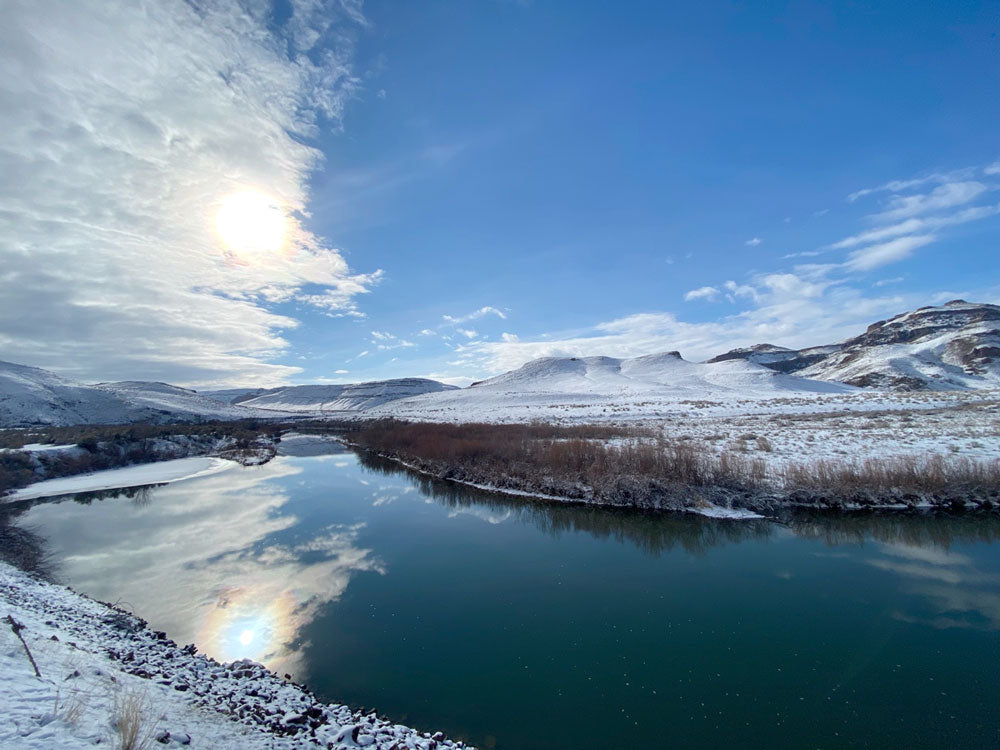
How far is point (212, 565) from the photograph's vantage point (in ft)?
39.5

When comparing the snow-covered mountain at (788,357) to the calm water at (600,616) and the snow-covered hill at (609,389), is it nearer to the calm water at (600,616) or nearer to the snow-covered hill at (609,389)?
the snow-covered hill at (609,389)

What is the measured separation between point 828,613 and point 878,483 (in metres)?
8.83

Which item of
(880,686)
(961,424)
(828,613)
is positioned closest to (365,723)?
(880,686)

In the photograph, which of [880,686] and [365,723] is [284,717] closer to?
[365,723]

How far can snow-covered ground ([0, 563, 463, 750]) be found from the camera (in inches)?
165

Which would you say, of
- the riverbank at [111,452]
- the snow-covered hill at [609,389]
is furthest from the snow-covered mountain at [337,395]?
the riverbank at [111,452]

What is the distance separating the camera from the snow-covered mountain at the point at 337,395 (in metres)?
133

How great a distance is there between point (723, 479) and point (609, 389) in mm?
52997

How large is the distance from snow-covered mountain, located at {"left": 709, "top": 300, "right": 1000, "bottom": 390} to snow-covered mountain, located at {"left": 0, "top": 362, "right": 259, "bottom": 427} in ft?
377

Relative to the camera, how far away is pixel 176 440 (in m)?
38.5

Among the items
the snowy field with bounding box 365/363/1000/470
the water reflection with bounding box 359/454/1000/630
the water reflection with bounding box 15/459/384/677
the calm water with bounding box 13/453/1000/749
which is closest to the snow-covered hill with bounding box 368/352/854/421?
the snowy field with bounding box 365/363/1000/470

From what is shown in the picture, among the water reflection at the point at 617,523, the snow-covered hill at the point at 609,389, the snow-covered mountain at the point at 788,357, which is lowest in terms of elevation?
the water reflection at the point at 617,523

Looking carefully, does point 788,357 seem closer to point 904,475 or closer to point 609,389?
point 609,389

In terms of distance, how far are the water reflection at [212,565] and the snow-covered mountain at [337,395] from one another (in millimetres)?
105277
